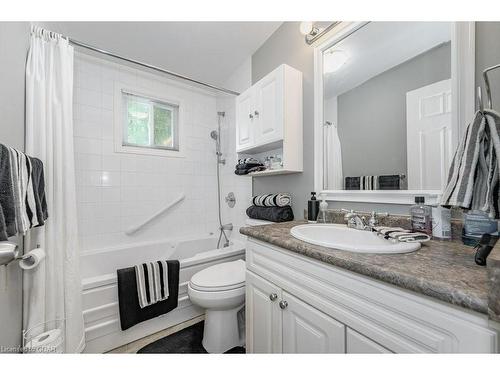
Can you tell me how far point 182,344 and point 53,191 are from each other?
1304 mm

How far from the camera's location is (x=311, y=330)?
2.46ft

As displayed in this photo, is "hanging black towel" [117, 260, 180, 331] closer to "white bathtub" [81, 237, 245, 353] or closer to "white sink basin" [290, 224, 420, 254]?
"white bathtub" [81, 237, 245, 353]

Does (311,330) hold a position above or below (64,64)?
below

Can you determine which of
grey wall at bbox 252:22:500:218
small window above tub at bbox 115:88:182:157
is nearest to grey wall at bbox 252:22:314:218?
grey wall at bbox 252:22:500:218

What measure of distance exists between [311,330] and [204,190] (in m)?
2.07

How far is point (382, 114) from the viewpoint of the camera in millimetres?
1101

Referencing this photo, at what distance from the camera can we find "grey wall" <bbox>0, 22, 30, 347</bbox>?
0.88 m

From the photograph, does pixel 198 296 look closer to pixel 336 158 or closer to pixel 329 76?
pixel 336 158

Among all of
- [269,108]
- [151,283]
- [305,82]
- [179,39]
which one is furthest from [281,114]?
[151,283]

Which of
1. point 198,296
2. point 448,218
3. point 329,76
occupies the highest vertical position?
point 329,76

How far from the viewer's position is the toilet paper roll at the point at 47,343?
99 centimetres
